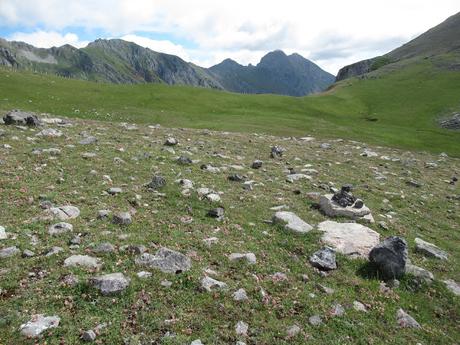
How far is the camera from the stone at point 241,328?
9227 millimetres

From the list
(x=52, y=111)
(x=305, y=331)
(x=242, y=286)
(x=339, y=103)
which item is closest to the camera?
(x=305, y=331)

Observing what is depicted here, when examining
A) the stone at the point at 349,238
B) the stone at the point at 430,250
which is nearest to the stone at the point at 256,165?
the stone at the point at 349,238

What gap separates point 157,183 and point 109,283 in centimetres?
771

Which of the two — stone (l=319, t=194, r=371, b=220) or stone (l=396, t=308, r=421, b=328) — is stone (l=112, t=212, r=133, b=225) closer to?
stone (l=319, t=194, r=371, b=220)

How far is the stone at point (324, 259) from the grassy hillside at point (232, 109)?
3055 centimetres

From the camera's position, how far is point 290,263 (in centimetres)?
1264

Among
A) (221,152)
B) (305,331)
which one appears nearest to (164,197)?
(305,331)

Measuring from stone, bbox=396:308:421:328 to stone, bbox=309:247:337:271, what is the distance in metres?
2.30

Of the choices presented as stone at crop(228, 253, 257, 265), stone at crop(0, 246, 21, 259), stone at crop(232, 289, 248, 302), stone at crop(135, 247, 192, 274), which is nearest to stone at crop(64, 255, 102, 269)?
stone at crop(135, 247, 192, 274)

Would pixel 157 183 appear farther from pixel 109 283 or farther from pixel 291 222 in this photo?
pixel 109 283

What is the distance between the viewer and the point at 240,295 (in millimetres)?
10484

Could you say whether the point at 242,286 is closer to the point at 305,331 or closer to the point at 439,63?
the point at 305,331

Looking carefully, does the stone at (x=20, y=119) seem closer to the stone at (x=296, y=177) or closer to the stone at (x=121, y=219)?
the stone at (x=121, y=219)

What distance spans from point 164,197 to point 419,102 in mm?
86681
